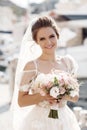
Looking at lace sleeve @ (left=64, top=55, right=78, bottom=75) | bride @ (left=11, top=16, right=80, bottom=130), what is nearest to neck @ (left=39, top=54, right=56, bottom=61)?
bride @ (left=11, top=16, right=80, bottom=130)

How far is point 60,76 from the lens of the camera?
206cm

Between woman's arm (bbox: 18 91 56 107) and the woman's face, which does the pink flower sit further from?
the woman's face

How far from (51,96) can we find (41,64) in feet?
0.76

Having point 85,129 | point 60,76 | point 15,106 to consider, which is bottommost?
point 85,129

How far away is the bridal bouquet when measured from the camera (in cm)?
201

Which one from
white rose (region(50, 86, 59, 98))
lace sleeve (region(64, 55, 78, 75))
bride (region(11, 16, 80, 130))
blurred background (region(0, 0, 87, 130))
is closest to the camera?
white rose (region(50, 86, 59, 98))

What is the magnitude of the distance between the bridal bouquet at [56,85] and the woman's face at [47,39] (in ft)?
0.54

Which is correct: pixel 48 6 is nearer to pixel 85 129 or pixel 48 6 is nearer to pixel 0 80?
pixel 0 80

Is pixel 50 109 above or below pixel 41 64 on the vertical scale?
below

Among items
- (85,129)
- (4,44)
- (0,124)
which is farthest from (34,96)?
(4,44)

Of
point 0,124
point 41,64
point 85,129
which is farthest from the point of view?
point 0,124

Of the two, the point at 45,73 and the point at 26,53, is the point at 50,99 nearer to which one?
the point at 45,73

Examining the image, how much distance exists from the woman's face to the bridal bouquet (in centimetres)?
17

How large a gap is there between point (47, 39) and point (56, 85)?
293 millimetres
